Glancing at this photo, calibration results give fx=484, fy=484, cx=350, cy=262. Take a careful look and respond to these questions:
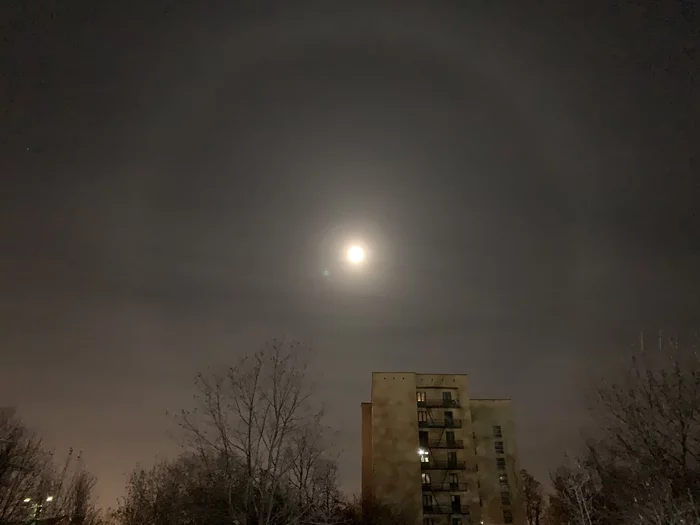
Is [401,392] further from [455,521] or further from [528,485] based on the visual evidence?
[528,485]

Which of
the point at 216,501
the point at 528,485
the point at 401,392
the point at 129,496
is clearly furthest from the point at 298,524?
the point at 528,485

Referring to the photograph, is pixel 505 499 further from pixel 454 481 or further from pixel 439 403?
pixel 439 403

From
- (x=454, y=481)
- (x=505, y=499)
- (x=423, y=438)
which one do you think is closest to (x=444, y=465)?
(x=454, y=481)

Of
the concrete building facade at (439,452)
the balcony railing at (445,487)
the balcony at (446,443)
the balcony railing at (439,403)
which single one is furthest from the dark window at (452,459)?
the balcony railing at (439,403)

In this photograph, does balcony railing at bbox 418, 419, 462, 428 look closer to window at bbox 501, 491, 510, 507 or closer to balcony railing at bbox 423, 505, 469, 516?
balcony railing at bbox 423, 505, 469, 516

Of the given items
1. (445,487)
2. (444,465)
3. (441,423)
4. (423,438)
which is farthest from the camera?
(441,423)

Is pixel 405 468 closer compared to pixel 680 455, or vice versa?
pixel 680 455
